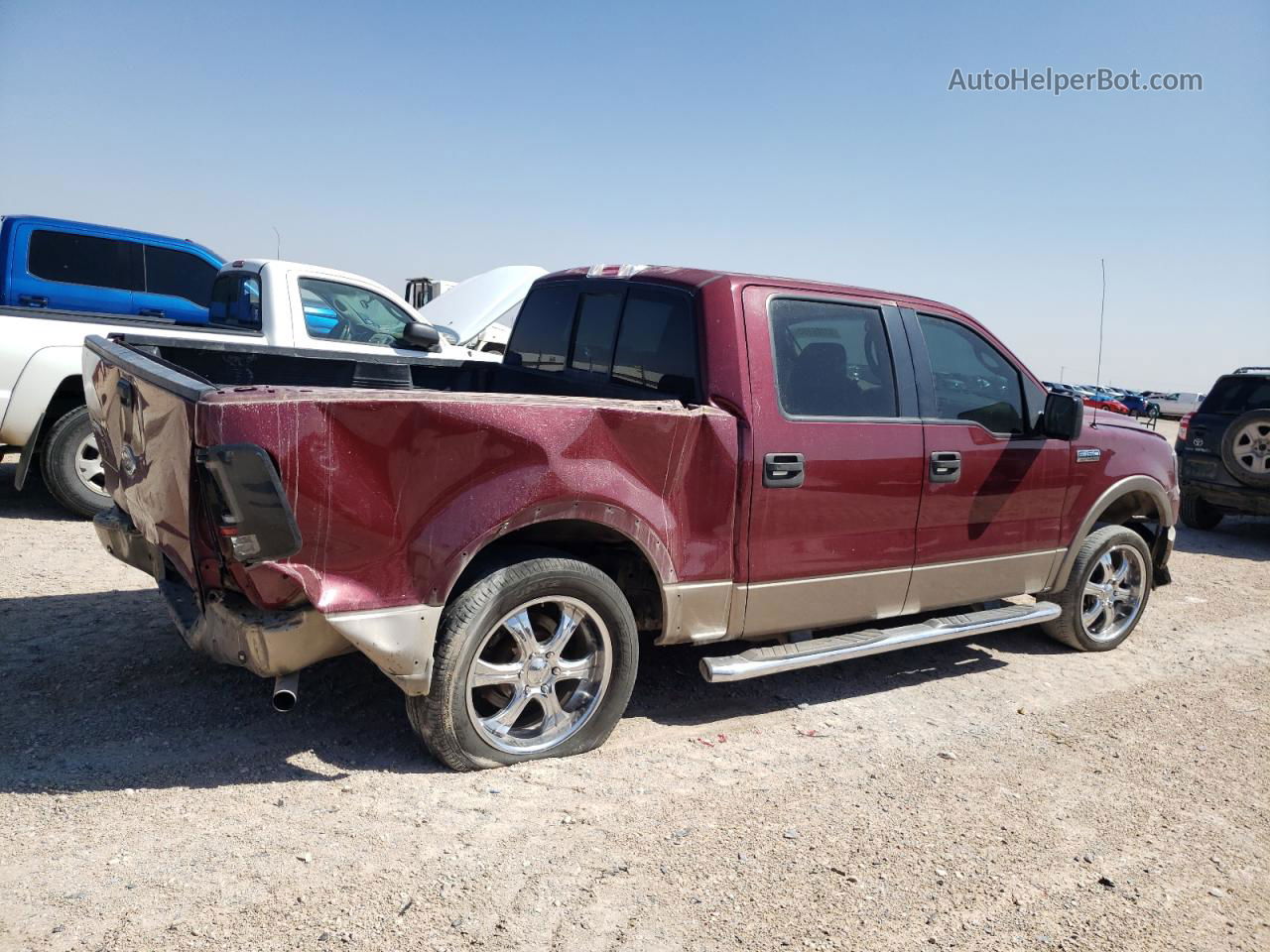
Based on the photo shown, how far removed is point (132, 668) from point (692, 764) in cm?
250

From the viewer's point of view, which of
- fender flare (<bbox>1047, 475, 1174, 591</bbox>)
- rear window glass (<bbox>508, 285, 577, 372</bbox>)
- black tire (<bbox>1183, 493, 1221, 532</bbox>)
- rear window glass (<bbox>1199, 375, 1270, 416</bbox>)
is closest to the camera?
rear window glass (<bbox>508, 285, 577, 372</bbox>)

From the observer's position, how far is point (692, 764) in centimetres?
385

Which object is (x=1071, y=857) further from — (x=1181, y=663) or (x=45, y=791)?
(x=45, y=791)

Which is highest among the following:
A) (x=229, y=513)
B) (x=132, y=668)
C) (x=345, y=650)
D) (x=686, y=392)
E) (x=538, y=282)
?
(x=538, y=282)

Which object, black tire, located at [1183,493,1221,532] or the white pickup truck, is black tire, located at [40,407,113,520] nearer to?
the white pickup truck

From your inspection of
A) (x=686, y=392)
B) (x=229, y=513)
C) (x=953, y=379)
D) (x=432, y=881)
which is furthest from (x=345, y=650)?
(x=953, y=379)

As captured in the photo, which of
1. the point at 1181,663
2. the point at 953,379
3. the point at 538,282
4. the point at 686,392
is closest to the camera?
the point at 686,392

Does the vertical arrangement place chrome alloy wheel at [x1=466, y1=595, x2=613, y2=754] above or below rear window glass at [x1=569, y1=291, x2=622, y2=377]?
below

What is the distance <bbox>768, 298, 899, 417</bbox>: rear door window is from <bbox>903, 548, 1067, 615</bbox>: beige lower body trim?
0.87 metres

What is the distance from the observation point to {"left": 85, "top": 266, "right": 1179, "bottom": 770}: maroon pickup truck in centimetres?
313

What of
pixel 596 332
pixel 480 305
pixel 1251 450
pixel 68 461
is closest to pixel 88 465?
pixel 68 461

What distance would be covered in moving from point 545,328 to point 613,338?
65 centimetres

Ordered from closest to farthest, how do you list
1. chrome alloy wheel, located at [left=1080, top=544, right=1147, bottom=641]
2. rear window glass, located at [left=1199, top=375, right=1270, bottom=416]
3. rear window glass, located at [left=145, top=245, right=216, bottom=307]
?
chrome alloy wheel, located at [left=1080, top=544, right=1147, bottom=641]
rear window glass, located at [left=1199, top=375, right=1270, bottom=416]
rear window glass, located at [left=145, top=245, right=216, bottom=307]

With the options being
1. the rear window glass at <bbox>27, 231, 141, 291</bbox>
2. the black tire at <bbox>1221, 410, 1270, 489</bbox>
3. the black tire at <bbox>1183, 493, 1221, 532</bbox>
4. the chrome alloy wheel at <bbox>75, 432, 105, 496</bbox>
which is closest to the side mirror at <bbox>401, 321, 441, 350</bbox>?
the chrome alloy wheel at <bbox>75, 432, 105, 496</bbox>
